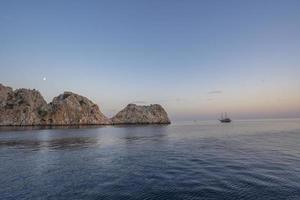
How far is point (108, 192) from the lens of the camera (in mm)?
26500

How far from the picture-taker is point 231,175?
33.2 metres

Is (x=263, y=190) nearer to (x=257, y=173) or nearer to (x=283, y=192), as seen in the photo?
(x=283, y=192)

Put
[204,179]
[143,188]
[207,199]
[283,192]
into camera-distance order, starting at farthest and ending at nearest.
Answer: [204,179] < [143,188] < [283,192] < [207,199]

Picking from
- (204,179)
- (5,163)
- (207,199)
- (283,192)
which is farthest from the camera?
(5,163)

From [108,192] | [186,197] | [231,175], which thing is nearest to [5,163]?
[108,192]

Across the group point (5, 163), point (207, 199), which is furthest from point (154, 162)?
point (5, 163)

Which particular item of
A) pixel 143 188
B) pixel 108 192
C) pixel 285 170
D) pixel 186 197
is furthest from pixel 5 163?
pixel 285 170

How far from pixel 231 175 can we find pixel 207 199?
11.6m

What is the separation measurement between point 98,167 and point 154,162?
1153 centimetres

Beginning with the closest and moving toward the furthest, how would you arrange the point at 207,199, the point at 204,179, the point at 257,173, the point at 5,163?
the point at 207,199, the point at 204,179, the point at 257,173, the point at 5,163

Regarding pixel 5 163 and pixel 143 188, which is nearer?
pixel 143 188

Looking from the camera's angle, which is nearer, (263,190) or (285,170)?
(263,190)

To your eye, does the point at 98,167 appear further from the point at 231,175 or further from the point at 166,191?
the point at 231,175

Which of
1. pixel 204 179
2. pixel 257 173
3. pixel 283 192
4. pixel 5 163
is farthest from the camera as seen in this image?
pixel 5 163
